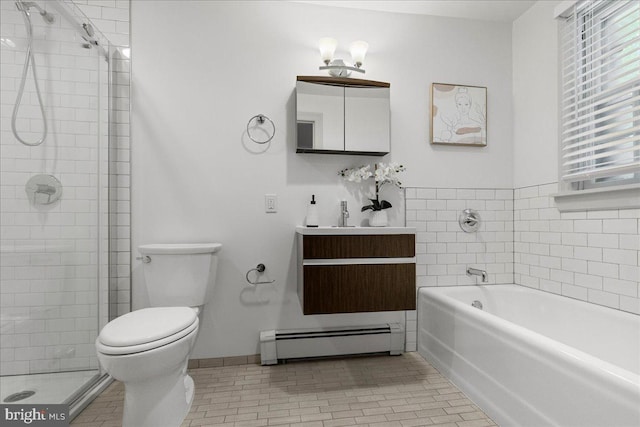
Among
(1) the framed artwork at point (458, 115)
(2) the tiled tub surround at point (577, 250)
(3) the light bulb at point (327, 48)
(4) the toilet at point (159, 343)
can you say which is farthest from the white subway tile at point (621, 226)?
(4) the toilet at point (159, 343)

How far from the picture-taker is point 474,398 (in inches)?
67.6

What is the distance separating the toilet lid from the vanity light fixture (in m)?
1.70

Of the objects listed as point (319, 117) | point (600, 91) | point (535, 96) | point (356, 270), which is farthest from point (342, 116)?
point (600, 91)

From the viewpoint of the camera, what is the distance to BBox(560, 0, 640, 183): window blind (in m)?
1.70

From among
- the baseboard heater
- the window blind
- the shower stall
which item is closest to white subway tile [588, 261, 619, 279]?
the window blind

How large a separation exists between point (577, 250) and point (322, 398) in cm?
171

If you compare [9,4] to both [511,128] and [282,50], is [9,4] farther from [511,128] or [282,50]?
[511,128]

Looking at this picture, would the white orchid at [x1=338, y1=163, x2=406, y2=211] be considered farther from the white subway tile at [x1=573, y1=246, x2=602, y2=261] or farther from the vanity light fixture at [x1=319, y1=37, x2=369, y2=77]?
the white subway tile at [x1=573, y1=246, x2=602, y2=261]

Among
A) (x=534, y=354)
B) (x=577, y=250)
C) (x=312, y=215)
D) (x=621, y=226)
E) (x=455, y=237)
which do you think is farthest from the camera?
(x=455, y=237)

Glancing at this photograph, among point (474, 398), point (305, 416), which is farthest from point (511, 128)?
point (305, 416)

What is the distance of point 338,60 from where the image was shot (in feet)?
7.25

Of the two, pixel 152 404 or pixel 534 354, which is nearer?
pixel 534 354

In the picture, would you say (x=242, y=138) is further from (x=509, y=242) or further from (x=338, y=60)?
(x=509, y=242)

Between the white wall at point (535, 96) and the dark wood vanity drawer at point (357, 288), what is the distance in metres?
1.24
